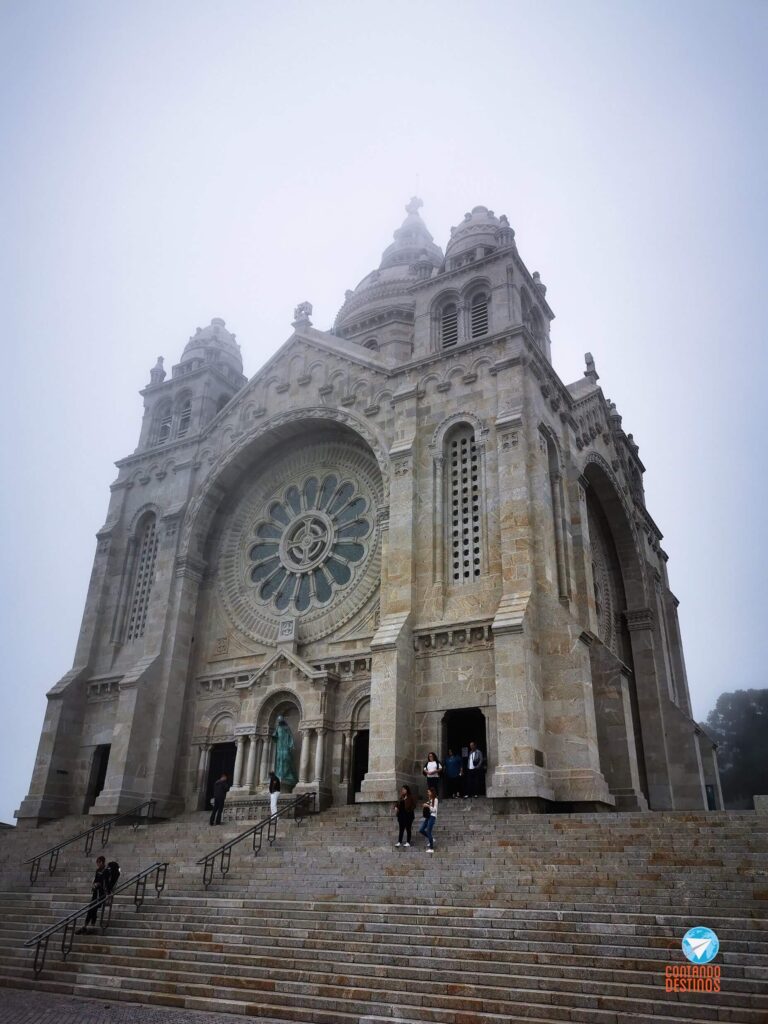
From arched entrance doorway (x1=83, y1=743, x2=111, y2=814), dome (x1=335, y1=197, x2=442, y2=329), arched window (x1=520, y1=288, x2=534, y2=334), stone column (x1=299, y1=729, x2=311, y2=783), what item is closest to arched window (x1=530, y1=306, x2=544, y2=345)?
arched window (x1=520, y1=288, x2=534, y2=334)

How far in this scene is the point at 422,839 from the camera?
1553 centimetres

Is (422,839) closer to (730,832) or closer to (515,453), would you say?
(730,832)

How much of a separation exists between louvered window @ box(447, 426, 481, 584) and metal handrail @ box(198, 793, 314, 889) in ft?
23.3

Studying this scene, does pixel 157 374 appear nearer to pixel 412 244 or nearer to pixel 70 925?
pixel 412 244

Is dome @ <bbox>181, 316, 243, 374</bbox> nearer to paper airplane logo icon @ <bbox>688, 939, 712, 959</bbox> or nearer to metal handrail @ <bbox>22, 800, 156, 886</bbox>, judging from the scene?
metal handrail @ <bbox>22, 800, 156, 886</bbox>

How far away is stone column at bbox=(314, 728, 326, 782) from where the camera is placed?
70.8 ft

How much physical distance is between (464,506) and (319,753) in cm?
800

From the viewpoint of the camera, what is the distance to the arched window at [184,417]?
1237 inches

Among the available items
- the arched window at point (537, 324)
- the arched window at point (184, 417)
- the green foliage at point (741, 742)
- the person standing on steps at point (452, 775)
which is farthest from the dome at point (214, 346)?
the green foliage at point (741, 742)

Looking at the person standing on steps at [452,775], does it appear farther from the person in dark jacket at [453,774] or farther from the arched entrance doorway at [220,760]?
the arched entrance doorway at [220,760]

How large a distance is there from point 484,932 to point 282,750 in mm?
12194

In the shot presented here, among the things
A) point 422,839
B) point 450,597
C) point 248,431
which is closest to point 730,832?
point 422,839

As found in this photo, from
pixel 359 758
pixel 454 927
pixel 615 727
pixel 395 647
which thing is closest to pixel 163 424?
pixel 359 758

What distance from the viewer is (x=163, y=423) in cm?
3241
